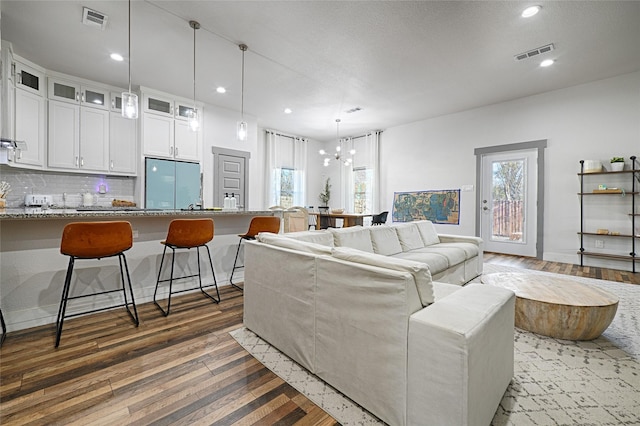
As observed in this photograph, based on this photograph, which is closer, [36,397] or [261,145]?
[36,397]

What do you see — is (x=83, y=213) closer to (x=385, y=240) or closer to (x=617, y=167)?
(x=385, y=240)

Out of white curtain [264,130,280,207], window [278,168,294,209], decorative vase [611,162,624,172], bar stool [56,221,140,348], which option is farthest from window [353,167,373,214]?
bar stool [56,221,140,348]

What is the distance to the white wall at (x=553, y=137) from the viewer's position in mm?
4633

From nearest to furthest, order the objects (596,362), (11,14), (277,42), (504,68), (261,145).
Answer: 1. (596,362)
2. (11,14)
3. (277,42)
4. (504,68)
5. (261,145)

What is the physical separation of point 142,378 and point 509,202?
256 inches

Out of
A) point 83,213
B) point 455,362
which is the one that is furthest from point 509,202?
point 83,213

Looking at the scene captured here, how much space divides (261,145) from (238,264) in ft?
15.4

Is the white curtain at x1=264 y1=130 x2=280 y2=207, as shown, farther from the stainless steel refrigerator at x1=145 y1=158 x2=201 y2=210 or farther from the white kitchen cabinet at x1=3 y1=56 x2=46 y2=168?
the white kitchen cabinet at x1=3 y1=56 x2=46 y2=168

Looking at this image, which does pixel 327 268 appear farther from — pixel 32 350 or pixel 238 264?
pixel 238 264

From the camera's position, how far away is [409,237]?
393 cm

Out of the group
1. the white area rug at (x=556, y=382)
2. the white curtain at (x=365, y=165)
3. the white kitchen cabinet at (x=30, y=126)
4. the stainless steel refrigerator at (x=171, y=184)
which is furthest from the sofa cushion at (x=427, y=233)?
the white kitchen cabinet at (x=30, y=126)

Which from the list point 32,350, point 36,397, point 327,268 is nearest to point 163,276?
point 32,350

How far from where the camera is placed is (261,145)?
7809 mm

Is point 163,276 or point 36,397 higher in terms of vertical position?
point 163,276
